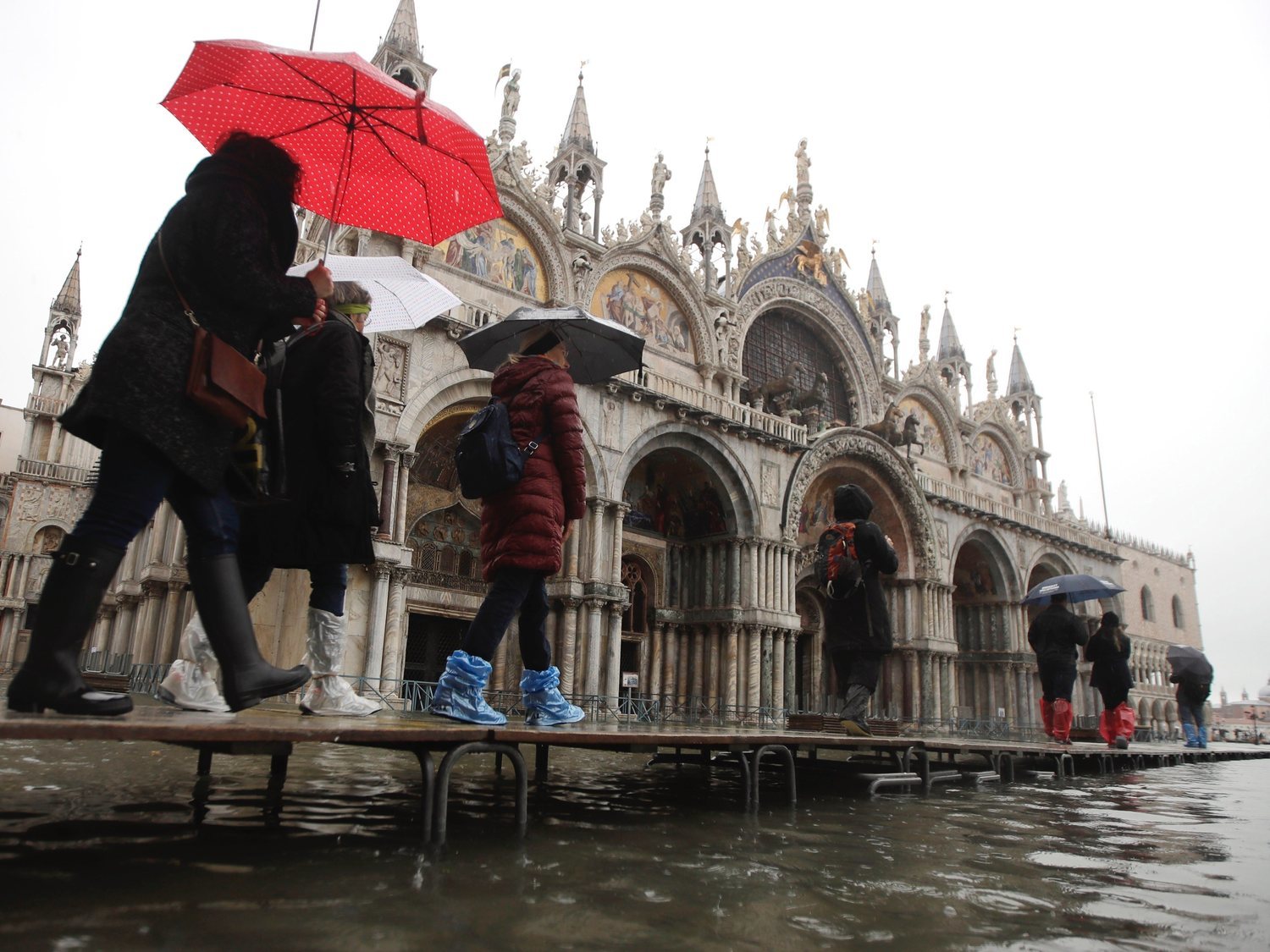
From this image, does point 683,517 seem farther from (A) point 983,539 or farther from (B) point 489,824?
(B) point 489,824

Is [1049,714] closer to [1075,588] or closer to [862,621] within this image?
[1075,588]

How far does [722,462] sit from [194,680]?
53.9 ft

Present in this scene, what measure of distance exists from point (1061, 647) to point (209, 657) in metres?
10.3

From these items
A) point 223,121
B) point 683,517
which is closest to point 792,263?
point 683,517

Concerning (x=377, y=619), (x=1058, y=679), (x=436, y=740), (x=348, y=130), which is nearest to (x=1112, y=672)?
(x=1058, y=679)

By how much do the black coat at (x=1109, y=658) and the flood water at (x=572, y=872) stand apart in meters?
7.71

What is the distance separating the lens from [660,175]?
21.8 meters

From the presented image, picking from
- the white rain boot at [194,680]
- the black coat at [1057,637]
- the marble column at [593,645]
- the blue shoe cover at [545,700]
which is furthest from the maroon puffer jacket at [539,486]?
the marble column at [593,645]

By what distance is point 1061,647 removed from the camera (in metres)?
11.3

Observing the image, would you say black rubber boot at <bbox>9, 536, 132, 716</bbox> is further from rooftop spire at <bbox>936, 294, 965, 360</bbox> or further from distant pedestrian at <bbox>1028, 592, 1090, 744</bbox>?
rooftop spire at <bbox>936, 294, 965, 360</bbox>

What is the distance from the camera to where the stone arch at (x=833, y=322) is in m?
24.3

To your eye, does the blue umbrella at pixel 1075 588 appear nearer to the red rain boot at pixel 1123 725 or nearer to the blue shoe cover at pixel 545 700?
the red rain boot at pixel 1123 725

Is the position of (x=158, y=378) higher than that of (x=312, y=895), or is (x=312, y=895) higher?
(x=158, y=378)

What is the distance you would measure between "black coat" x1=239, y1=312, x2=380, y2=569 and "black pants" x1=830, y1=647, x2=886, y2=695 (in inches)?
197
